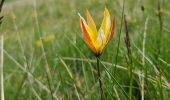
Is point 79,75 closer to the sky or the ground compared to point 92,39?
closer to the ground

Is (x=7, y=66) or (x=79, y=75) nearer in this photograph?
(x=79, y=75)

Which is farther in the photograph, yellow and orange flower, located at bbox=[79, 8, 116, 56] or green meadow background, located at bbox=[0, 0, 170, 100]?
green meadow background, located at bbox=[0, 0, 170, 100]

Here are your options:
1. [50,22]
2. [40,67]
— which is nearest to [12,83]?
[40,67]

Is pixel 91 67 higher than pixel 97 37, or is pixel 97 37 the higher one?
pixel 97 37

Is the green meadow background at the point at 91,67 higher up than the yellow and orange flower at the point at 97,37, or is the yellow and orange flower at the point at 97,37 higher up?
the yellow and orange flower at the point at 97,37

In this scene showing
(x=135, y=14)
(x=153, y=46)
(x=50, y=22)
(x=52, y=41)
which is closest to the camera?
(x=153, y=46)

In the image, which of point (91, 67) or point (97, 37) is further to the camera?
point (91, 67)

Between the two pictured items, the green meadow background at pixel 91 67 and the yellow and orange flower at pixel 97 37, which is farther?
the green meadow background at pixel 91 67

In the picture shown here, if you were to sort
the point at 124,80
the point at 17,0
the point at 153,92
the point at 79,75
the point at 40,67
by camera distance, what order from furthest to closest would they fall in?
1. the point at 17,0
2. the point at 40,67
3. the point at 79,75
4. the point at 124,80
5. the point at 153,92

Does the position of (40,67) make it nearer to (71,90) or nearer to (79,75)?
(79,75)

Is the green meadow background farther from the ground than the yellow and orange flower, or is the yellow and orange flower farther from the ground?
the yellow and orange flower
